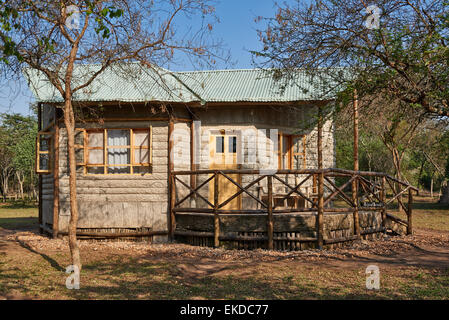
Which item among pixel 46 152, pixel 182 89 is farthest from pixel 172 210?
pixel 46 152

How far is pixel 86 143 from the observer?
1223 cm

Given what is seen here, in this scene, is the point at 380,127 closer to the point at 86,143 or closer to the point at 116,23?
the point at 86,143

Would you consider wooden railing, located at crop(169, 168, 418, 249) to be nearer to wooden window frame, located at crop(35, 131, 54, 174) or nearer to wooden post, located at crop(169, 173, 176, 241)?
wooden post, located at crop(169, 173, 176, 241)

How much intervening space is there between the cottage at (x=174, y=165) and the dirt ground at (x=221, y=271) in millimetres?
672

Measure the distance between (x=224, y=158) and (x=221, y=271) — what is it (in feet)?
17.4

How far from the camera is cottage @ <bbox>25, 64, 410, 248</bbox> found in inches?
430

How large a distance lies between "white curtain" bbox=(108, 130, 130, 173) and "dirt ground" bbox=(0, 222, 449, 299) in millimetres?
2109

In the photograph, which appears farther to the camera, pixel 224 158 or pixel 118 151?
pixel 224 158

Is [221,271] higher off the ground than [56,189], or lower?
lower

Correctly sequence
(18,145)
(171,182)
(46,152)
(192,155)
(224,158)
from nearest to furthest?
(171,182)
(46,152)
(192,155)
(224,158)
(18,145)

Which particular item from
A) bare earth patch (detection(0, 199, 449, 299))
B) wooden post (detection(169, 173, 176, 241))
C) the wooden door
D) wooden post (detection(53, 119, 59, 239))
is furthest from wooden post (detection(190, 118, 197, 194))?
wooden post (detection(53, 119, 59, 239))

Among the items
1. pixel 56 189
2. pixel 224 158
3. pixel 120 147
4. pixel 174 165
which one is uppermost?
pixel 120 147

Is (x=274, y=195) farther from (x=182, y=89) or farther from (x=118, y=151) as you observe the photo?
(x=118, y=151)

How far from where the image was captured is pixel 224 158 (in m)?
13.1
